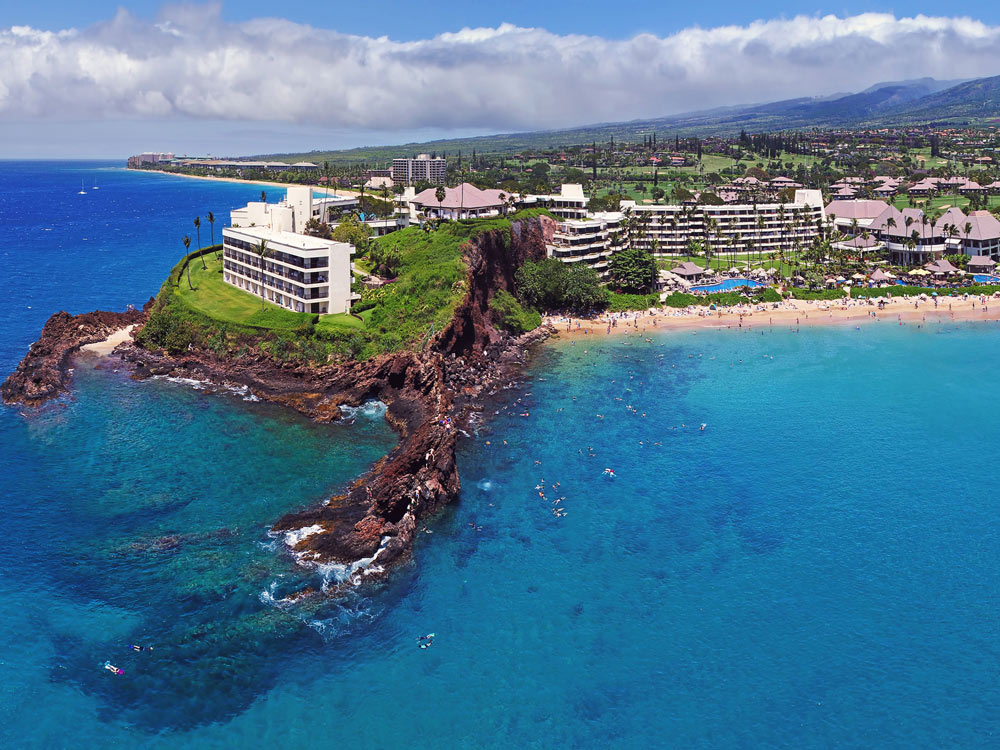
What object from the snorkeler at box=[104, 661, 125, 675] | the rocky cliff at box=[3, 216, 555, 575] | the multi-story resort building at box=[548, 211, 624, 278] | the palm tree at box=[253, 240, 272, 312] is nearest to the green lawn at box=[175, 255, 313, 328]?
the palm tree at box=[253, 240, 272, 312]

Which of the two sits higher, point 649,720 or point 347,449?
point 347,449

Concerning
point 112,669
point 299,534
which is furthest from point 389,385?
point 112,669

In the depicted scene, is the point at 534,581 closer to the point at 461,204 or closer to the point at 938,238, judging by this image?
the point at 461,204

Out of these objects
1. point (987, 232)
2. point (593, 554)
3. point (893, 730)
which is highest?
point (987, 232)

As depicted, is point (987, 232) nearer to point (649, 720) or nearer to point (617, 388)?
point (617, 388)

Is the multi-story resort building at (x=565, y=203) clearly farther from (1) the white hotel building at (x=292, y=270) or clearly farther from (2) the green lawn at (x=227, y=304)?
(2) the green lawn at (x=227, y=304)

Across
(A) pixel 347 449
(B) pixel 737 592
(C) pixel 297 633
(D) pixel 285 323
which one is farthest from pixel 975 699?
(D) pixel 285 323
